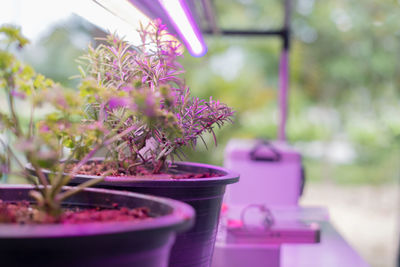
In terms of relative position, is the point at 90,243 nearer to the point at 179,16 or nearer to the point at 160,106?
the point at 160,106

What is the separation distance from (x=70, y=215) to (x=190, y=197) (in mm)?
240

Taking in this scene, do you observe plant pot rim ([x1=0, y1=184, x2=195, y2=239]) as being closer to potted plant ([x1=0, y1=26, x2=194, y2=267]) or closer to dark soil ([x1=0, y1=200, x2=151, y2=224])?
potted plant ([x1=0, y1=26, x2=194, y2=267])

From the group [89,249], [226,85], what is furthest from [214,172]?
[226,85]

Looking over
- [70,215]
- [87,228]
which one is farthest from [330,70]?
[87,228]

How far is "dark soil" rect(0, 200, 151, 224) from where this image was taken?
653 mm

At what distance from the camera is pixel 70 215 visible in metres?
0.72

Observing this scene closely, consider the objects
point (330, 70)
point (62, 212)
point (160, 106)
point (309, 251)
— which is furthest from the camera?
point (330, 70)

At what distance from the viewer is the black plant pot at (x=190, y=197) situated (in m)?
0.86

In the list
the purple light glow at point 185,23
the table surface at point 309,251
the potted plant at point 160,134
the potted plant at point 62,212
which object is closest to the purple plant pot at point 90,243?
the potted plant at point 62,212

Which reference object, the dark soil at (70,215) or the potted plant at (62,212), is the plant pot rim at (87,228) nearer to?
the potted plant at (62,212)

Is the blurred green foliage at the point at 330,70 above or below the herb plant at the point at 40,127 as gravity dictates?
above

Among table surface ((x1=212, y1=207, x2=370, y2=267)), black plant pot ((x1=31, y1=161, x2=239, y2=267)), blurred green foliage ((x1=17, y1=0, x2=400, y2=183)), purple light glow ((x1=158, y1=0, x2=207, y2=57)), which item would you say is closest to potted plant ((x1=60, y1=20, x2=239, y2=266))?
black plant pot ((x1=31, y1=161, x2=239, y2=267))

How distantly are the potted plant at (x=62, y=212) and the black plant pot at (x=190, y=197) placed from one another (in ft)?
0.29

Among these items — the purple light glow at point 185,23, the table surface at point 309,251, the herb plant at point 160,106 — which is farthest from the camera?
the table surface at point 309,251
